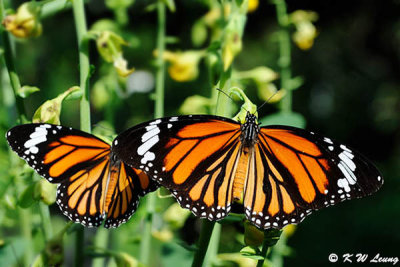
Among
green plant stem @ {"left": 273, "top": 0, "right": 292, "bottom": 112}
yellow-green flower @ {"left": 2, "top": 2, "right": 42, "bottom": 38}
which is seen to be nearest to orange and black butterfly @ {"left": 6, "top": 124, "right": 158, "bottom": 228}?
yellow-green flower @ {"left": 2, "top": 2, "right": 42, "bottom": 38}

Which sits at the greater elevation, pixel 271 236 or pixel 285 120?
pixel 285 120

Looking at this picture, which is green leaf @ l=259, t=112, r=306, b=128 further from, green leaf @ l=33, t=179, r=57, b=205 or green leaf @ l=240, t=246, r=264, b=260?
green leaf @ l=33, t=179, r=57, b=205

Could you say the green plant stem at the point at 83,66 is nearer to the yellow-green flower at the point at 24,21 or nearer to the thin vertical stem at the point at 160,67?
the yellow-green flower at the point at 24,21

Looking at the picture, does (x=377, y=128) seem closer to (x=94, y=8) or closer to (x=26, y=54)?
(x=94, y=8)

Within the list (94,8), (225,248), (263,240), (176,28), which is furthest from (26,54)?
(263,240)

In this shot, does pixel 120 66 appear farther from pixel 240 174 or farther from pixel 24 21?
pixel 240 174

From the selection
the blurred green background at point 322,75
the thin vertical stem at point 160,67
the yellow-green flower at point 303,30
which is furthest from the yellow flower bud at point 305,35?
the blurred green background at point 322,75

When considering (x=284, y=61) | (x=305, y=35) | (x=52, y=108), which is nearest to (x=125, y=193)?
(x=52, y=108)
